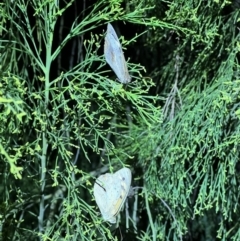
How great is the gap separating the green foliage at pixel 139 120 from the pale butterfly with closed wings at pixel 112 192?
0.09 feet

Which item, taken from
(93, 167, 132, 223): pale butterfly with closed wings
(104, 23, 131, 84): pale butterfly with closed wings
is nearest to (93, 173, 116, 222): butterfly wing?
(93, 167, 132, 223): pale butterfly with closed wings

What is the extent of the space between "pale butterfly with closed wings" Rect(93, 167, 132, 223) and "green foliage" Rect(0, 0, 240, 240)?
3 cm

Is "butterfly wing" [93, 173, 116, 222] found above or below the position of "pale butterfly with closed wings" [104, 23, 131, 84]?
below

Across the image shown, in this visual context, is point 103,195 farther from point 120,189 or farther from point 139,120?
point 139,120

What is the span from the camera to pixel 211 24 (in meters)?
1.01

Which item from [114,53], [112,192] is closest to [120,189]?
[112,192]

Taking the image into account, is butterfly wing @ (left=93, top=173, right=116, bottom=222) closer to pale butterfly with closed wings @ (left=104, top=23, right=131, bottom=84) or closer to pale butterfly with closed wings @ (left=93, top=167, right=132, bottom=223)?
pale butterfly with closed wings @ (left=93, top=167, right=132, bottom=223)

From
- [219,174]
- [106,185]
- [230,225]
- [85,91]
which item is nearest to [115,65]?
[85,91]

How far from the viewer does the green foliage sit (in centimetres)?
85

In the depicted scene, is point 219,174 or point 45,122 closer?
point 45,122

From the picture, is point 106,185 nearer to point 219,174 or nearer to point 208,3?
point 219,174

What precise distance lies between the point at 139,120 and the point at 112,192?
0.31 m

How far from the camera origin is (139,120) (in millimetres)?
1104

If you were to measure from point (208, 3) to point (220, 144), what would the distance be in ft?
0.88
